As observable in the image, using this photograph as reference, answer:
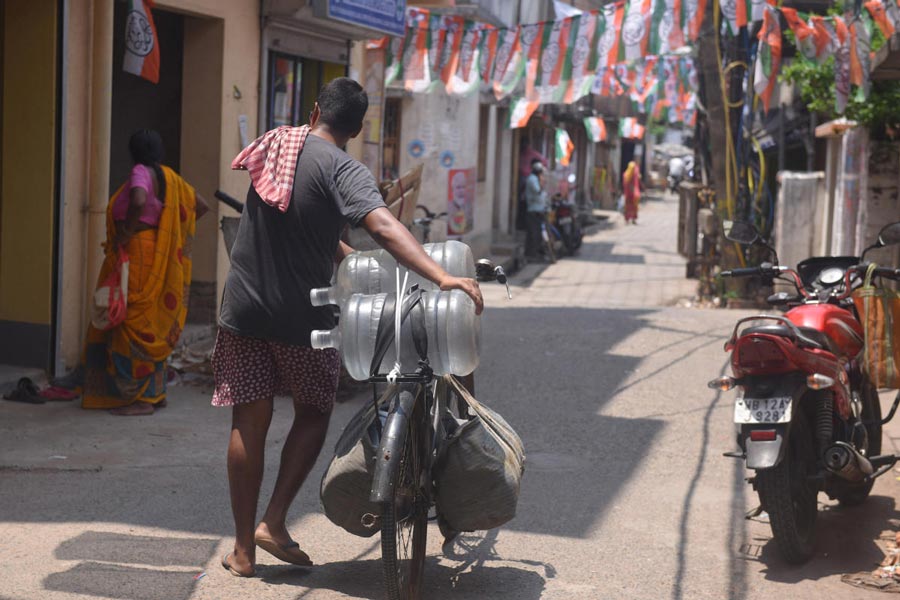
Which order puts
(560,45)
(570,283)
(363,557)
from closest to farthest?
(363,557) < (560,45) < (570,283)

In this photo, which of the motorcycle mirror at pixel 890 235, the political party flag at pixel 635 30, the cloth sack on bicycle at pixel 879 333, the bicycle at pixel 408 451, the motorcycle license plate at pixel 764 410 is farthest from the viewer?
the political party flag at pixel 635 30

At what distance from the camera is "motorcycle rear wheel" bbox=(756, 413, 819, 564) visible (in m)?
4.84

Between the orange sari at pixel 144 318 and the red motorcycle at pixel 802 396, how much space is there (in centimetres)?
336

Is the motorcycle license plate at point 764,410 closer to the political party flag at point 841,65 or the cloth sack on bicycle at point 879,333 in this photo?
Answer: the cloth sack on bicycle at point 879,333

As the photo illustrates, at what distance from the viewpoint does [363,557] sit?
15.9ft

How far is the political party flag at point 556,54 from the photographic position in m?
13.7

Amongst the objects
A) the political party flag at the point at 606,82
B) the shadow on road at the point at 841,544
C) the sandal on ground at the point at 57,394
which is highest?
the political party flag at the point at 606,82

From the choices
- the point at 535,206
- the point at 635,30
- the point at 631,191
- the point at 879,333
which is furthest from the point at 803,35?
the point at 631,191

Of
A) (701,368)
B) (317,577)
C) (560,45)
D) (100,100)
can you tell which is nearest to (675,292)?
(560,45)

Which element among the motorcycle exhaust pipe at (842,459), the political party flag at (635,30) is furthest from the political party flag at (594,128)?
the motorcycle exhaust pipe at (842,459)

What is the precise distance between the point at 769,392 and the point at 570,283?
14.1 meters

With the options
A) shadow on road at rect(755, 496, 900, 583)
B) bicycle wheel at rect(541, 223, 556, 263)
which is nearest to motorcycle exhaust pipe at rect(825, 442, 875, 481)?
shadow on road at rect(755, 496, 900, 583)

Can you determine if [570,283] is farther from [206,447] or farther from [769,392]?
[769,392]

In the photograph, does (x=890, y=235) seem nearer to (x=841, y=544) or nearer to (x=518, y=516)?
(x=841, y=544)
